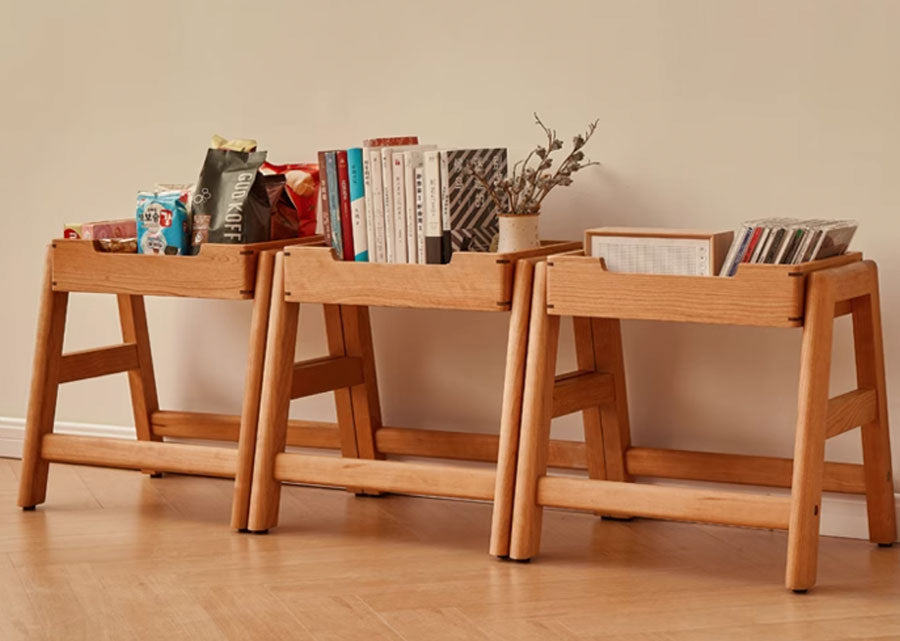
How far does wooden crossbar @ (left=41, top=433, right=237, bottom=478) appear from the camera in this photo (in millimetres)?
2596

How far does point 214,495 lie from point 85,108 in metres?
0.94

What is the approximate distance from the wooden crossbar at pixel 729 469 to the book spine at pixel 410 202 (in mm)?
553

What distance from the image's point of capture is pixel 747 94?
8.36ft

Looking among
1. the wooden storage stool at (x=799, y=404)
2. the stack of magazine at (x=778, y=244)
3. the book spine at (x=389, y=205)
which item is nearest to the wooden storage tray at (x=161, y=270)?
the book spine at (x=389, y=205)

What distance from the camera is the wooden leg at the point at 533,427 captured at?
2.33m

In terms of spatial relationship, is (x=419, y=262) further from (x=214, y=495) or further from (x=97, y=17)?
(x=97, y=17)

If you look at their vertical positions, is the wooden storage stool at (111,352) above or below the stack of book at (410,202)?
below

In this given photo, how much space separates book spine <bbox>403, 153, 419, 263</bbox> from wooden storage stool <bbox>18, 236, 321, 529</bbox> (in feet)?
0.86

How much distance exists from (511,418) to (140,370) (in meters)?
1.03

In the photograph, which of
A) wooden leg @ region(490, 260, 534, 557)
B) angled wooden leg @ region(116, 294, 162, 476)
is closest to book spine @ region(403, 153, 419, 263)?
wooden leg @ region(490, 260, 534, 557)

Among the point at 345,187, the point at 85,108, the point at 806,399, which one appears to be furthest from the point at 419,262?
the point at 85,108

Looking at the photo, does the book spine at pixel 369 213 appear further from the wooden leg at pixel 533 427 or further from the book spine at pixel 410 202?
the wooden leg at pixel 533 427

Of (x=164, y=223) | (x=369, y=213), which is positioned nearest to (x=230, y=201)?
(x=164, y=223)

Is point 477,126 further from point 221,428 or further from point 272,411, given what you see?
point 221,428
